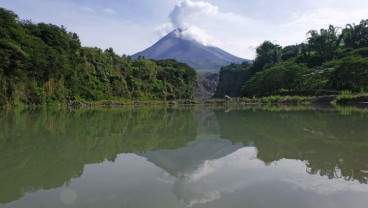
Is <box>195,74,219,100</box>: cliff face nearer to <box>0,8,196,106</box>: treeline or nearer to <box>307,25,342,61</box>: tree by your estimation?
<box>0,8,196,106</box>: treeline

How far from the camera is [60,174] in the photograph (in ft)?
14.9

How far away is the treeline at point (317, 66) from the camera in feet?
123

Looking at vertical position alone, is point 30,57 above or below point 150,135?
above

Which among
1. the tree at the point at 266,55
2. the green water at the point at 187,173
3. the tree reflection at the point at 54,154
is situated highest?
the tree at the point at 266,55

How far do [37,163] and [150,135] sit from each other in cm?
370

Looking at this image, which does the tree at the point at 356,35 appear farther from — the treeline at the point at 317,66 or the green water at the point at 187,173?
the green water at the point at 187,173

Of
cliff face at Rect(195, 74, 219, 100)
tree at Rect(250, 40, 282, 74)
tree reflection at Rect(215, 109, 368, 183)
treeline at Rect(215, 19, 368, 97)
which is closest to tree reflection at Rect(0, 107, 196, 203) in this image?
tree reflection at Rect(215, 109, 368, 183)

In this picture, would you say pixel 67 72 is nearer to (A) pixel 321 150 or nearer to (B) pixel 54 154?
(B) pixel 54 154

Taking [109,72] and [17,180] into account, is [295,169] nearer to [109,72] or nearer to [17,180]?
[17,180]

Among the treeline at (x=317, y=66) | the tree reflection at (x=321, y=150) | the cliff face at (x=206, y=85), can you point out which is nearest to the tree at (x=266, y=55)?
the treeline at (x=317, y=66)

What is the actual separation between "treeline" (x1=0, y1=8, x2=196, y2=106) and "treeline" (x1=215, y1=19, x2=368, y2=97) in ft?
56.1

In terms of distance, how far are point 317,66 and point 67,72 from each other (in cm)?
3676

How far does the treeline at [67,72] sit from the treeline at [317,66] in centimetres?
1709

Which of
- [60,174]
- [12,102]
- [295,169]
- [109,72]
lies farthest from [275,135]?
[109,72]
